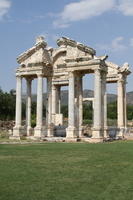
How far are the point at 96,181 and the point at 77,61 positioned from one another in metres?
24.6

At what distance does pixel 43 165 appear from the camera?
15.1 metres

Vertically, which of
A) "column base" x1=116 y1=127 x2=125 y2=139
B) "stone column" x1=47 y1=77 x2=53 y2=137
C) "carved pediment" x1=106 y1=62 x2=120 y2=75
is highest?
"carved pediment" x1=106 y1=62 x2=120 y2=75

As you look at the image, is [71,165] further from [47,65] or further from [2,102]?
[2,102]

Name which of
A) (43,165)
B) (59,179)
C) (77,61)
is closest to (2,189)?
(59,179)

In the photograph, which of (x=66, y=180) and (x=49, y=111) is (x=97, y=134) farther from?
(x=66, y=180)

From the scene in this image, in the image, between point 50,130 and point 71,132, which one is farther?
point 50,130

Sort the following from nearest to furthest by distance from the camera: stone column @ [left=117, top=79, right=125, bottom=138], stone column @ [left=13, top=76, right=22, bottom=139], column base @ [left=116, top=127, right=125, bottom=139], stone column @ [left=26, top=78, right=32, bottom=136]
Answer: stone column @ [left=13, top=76, right=22, bottom=139]
stone column @ [left=26, top=78, right=32, bottom=136]
column base @ [left=116, top=127, right=125, bottom=139]
stone column @ [left=117, top=79, right=125, bottom=138]

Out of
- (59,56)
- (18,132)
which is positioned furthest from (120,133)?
(18,132)

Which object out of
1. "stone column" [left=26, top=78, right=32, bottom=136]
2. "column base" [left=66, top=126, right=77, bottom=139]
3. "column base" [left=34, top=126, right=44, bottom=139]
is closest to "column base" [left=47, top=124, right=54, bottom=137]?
"column base" [left=34, top=126, right=44, bottom=139]

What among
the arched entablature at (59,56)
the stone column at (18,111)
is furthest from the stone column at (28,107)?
the arched entablature at (59,56)

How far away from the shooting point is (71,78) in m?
35.4

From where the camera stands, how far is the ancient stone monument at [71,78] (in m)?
34.2

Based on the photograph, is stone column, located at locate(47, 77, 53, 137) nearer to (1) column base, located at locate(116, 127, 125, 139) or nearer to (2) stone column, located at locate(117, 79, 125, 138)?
(1) column base, located at locate(116, 127, 125, 139)

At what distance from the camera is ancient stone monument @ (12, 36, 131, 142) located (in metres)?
34.2
